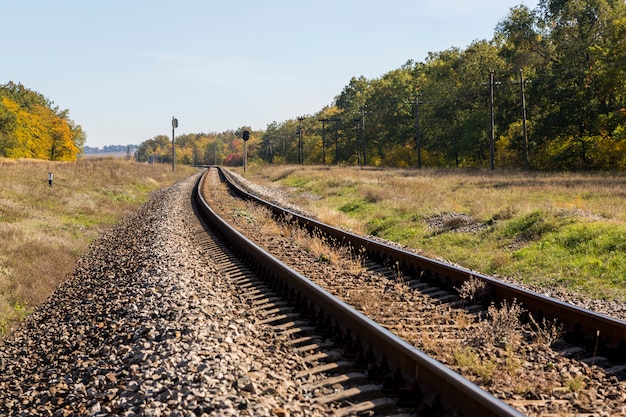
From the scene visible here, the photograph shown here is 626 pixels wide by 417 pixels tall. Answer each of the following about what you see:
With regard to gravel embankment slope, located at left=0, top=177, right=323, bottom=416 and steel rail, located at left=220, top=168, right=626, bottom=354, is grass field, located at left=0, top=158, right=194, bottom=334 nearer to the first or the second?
gravel embankment slope, located at left=0, top=177, right=323, bottom=416

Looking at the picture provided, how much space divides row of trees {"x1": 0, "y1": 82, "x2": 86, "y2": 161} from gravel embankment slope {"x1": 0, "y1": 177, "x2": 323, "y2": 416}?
74.9 meters

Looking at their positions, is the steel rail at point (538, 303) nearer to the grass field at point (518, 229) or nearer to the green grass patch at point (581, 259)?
the grass field at point (518, 229)

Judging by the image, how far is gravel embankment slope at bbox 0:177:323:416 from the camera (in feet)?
14.3

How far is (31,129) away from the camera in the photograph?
88.8 meters

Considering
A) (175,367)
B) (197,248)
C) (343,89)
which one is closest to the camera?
(175,367)

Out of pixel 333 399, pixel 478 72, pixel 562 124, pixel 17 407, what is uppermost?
pixel 478 72

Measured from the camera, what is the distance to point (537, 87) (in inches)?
1877

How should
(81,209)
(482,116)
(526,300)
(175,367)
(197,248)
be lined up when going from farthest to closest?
(482,116), (81,209), (197,248), (526,300), (175,367)

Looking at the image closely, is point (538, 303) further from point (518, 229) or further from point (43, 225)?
point (43, 225)

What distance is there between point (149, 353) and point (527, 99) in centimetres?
5217

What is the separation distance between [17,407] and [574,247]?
401 inches

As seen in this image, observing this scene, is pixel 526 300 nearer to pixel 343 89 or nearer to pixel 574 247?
pixel 574 247

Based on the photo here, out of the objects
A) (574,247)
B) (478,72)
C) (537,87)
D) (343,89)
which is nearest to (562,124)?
(537,87)

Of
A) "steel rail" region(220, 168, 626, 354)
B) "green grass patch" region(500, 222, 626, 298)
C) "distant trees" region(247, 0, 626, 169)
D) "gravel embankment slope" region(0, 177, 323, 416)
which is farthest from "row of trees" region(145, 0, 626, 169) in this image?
"gravel embankment slope" region(0, 177, 323, 416)
